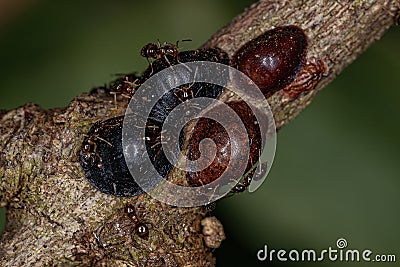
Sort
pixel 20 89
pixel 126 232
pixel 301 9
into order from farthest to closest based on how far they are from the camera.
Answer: pixel 20 89, pixel 301 9, pixel 126 232

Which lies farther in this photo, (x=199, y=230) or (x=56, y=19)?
(x=56, y=19)

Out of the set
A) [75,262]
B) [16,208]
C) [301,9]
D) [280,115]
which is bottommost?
[75,262]

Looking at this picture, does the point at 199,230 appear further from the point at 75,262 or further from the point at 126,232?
the point at 75,262

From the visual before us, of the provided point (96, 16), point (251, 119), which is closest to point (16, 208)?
point (251, 119)

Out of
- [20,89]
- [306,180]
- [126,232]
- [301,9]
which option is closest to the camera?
[126,232]

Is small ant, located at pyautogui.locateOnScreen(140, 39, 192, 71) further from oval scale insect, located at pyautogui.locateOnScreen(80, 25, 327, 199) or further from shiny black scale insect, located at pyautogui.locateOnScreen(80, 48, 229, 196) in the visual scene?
shiny black scale insect, located at pyautogui.locateOnScreen(80, 48, 229, 196)

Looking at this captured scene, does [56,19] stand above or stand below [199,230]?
above

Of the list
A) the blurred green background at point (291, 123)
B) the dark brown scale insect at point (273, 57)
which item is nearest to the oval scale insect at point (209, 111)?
the dark brown scale insect at point (273, 57)
